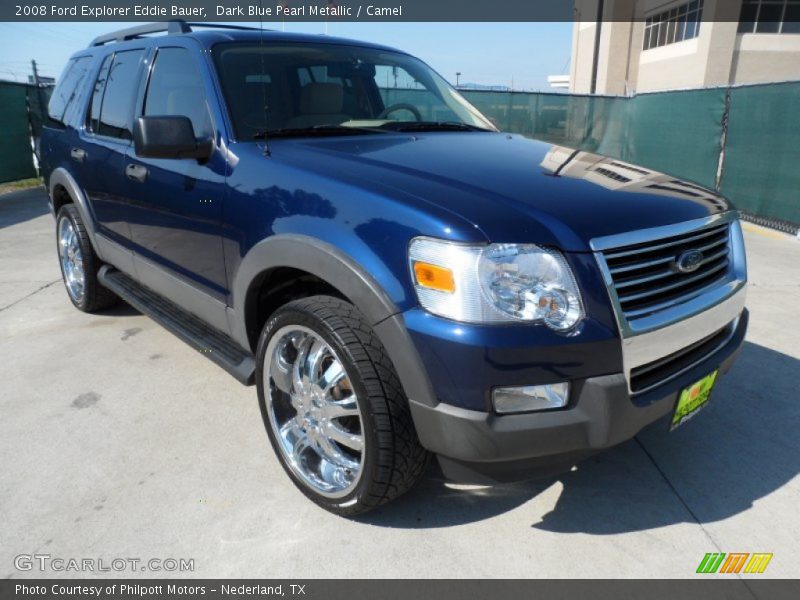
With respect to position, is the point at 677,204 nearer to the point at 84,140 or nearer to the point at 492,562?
the point at 492,562

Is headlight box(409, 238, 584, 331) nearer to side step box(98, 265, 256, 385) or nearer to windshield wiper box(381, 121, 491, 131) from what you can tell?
side step box(98, 265, 256, 385)

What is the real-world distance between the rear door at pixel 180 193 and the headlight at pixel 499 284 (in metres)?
1.28

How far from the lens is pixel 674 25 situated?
25547 millimetres

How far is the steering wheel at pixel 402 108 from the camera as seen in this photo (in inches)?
137

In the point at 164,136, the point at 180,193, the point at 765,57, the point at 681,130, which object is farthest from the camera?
the point at 765,57

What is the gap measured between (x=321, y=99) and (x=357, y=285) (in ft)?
4.78

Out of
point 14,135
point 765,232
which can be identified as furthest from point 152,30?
point 14,135

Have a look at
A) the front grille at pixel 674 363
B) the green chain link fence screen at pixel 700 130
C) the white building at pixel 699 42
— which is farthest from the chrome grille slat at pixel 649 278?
the white building at pixel 699 42

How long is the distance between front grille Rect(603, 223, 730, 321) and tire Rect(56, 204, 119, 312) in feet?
12.5

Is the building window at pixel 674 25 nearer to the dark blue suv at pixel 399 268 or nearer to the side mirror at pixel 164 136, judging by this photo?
the dark blue suv at pixel 399 268

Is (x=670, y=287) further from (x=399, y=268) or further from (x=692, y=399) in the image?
(x=399, y=268)

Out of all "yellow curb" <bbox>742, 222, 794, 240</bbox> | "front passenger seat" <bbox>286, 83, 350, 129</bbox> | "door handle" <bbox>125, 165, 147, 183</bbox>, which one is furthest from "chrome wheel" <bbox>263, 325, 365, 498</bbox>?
"yellow curb" <bbox>742, 222, 794, 240</bbox>

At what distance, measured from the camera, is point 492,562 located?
2242mm

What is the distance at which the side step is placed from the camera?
286 cm
